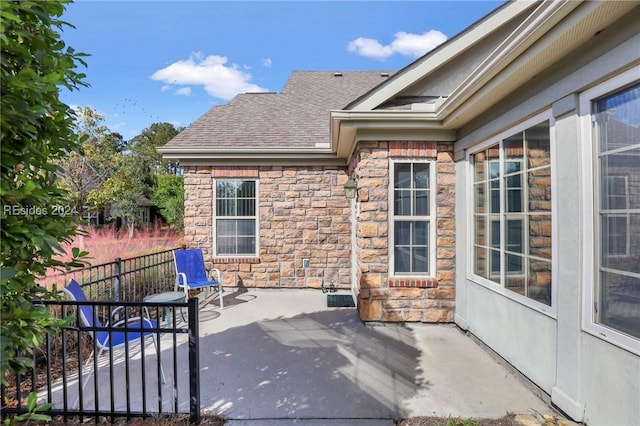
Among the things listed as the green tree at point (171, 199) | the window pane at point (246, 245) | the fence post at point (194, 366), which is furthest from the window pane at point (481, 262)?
the green tree at point (171, 199)

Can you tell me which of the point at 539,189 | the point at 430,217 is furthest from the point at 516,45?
the point at 430,217

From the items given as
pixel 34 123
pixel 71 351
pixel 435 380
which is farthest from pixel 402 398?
pixel 71 351

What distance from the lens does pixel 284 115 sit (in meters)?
7.93

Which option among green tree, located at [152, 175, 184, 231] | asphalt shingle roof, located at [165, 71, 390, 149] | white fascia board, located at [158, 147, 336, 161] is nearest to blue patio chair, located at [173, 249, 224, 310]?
white fascia board, located at [158, 147, 336, 161]

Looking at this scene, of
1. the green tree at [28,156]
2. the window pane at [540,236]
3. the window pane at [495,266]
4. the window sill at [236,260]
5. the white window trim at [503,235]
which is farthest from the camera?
the window sill at [236,260]

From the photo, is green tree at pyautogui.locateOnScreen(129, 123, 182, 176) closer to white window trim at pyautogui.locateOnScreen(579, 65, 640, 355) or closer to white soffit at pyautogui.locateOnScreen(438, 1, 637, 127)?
white soffit at pyautogui.locateOnScreen(438, 1, 637, 127)

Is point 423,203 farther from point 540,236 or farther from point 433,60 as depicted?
point 433,60

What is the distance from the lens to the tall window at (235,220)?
6812mm

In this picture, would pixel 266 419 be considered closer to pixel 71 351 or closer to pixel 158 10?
pixel 71 351

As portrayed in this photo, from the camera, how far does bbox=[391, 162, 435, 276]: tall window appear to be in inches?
182

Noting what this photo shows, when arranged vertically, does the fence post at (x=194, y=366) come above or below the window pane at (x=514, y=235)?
below

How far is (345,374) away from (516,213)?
2471mm

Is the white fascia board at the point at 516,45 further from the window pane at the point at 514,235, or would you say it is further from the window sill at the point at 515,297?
the window sill at the point at 515,297

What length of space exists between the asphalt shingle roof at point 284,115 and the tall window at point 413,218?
101 inches
